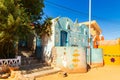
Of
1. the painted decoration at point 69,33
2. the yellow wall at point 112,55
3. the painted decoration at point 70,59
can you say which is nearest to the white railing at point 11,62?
the painted decoration at point 70,59

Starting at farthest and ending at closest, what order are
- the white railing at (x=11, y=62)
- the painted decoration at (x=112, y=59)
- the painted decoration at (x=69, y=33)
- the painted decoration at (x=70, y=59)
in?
the painted decoration at (x=112, y=59) → the painted decoration at (x=69, y=33) → the painted decoration at (x=70, y=59) → the white railing at (x=11, y=62)

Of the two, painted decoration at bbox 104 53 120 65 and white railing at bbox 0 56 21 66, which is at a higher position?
white railing at bbox 0 56 21 66

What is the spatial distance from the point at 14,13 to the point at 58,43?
6076 mm

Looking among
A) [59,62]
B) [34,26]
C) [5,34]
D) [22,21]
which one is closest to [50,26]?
[34,26]

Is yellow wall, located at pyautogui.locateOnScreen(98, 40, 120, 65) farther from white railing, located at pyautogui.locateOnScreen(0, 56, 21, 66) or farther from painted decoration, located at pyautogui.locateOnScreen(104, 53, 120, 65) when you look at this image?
white railing, located at pyautogui.locateOnScreen(0, 56, 21, 66)

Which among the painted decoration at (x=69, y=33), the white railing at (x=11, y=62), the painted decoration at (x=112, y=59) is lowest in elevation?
the painted decoration at (x=112, y=59)

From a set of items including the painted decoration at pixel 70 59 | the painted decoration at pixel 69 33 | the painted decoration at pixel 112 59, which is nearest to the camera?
the painted decoration at pixel 70 59

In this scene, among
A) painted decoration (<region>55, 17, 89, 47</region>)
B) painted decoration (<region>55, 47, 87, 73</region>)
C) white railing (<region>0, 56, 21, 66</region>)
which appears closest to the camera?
white railing (<region>0, 56, 21, 66</region>)

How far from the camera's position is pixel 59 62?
14.8 meters

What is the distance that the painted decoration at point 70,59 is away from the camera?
48.3ft

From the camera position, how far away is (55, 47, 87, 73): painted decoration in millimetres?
14711

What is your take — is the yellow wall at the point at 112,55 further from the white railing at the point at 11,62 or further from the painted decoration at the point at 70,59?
the white railing at the point at 11,62

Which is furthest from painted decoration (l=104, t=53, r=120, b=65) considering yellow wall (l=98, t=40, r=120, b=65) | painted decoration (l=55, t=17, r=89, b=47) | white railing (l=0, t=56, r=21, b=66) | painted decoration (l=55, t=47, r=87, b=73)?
white railing (l=0, t=56, r=21, b=66)

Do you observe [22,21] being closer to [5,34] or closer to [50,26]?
[5,34]
